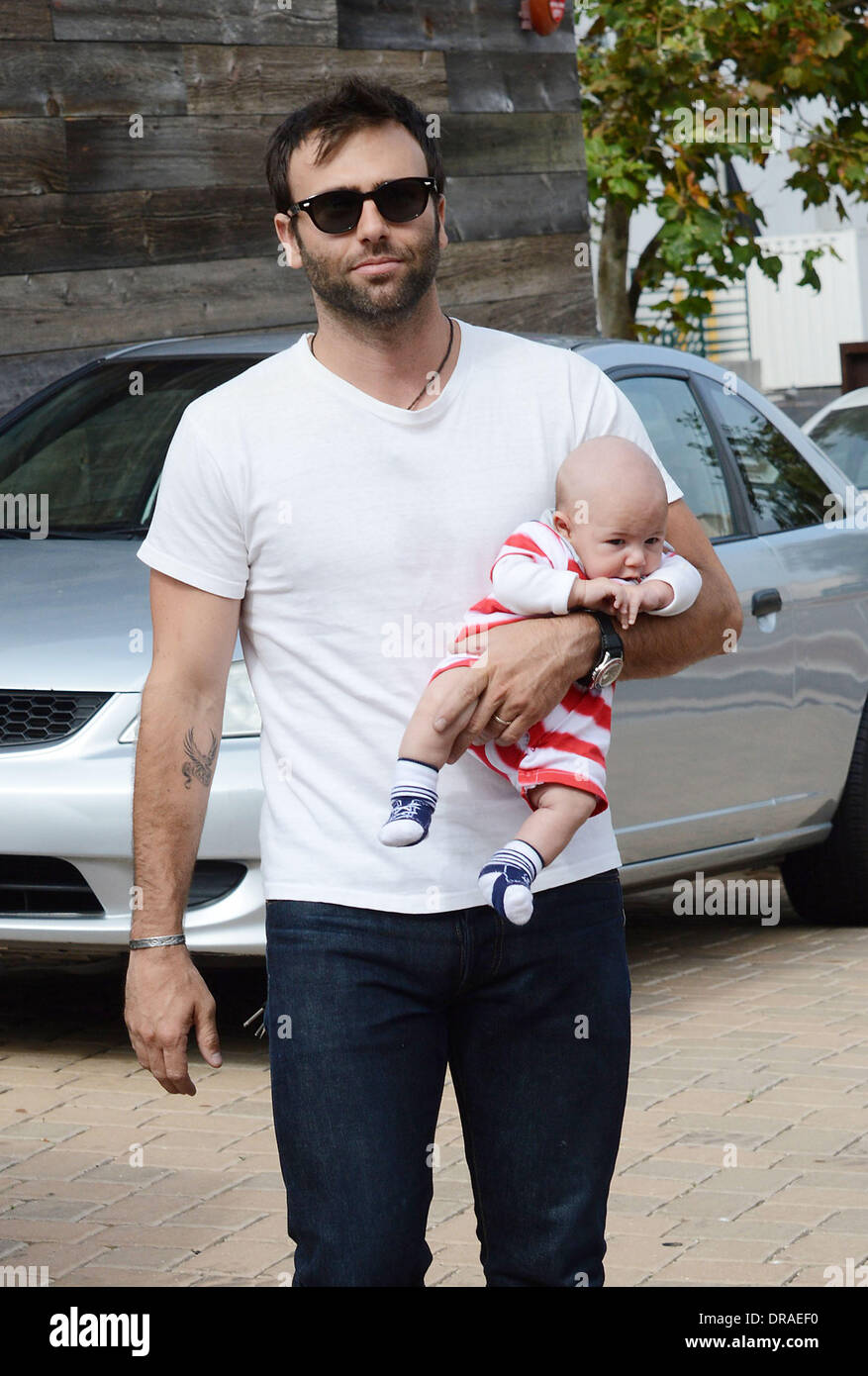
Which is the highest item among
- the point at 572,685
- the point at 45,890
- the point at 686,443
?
the point at 686,443

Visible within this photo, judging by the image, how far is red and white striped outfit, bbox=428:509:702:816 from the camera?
9.09ft

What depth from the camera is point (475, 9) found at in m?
10.9

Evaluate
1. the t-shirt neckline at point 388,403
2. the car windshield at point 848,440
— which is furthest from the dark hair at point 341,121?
the car windshield at point 848,440

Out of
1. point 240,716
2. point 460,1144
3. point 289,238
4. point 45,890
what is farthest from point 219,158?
point 289,238

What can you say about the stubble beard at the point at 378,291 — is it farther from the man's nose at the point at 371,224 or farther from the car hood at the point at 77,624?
the car hood at the point at 77,624

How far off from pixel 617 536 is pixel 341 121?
677 mm

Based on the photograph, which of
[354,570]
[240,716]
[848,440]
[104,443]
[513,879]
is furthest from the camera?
[848,440]

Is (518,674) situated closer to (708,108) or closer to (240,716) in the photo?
(240,716)

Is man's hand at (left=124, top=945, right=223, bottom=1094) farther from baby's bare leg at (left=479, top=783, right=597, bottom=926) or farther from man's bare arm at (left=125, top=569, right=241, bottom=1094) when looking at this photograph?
baby's bare leg at (left=479, top=783, right=597, bottom=926)

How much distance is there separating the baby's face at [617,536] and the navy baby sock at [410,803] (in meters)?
0.42

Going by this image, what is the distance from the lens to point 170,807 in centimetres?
289

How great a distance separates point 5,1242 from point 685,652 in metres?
2.17

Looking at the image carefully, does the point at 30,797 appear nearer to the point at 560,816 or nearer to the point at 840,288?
the point at 560,816

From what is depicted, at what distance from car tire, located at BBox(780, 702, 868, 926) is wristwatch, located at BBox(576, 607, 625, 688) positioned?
453cm
